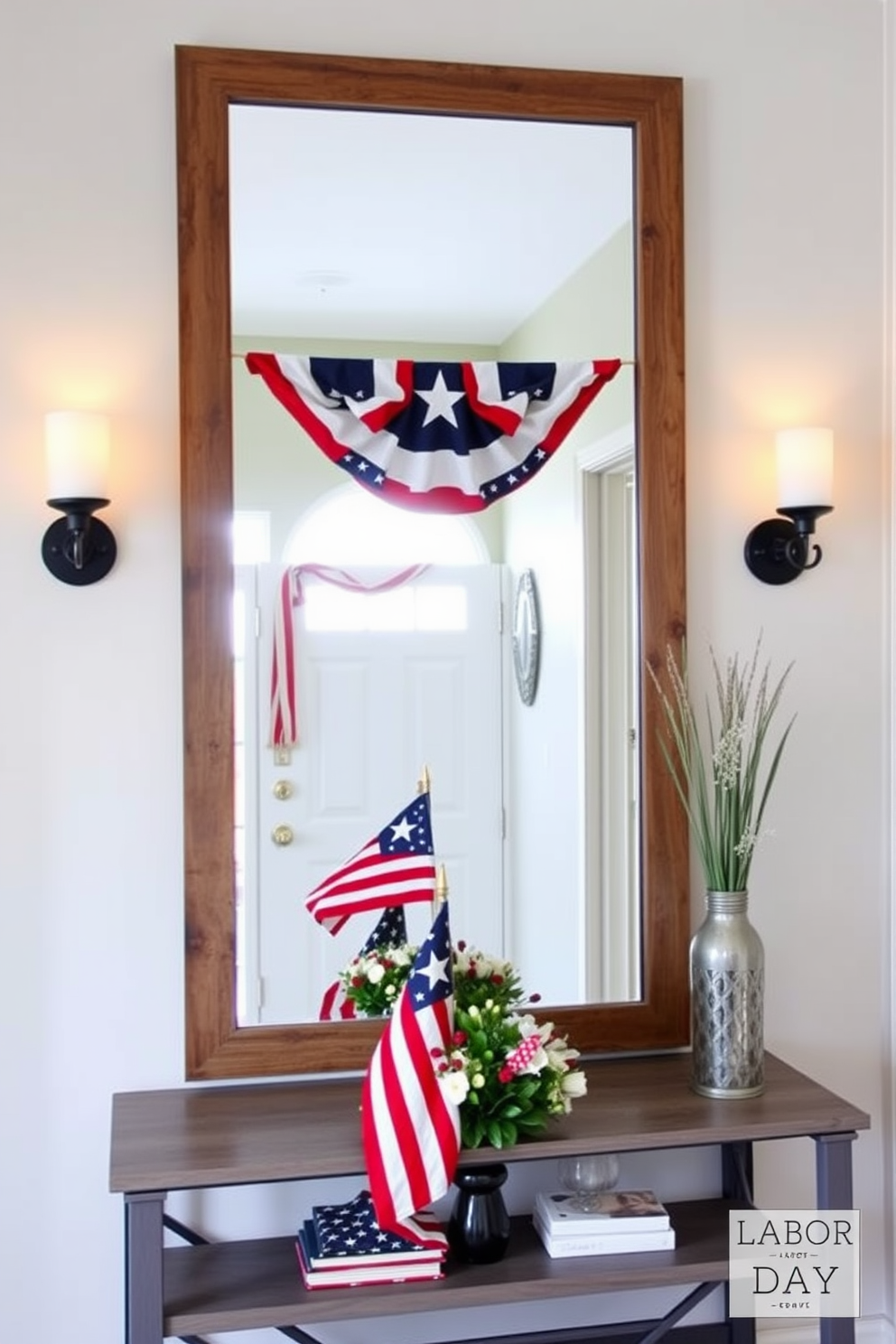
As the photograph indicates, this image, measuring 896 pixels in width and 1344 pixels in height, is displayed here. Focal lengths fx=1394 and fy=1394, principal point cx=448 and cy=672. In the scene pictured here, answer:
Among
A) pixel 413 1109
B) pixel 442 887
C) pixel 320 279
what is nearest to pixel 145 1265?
pixel 413 1109

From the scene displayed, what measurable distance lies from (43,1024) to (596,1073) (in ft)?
2.98

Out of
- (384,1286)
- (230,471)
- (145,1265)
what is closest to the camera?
(145,1265)

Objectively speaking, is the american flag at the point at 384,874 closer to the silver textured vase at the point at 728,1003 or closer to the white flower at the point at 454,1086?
the white flower at the point at 454,1086

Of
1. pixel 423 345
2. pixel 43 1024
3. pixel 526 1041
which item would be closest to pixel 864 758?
pixel 526 1041

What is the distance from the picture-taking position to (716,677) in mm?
2473

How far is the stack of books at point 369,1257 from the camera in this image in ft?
6.59

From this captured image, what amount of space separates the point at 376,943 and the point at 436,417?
879 mm

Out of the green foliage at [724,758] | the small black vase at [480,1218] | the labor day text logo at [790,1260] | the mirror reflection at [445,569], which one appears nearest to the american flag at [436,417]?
the mirror reflection at [445,569]

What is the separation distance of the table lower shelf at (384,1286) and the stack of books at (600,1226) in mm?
14

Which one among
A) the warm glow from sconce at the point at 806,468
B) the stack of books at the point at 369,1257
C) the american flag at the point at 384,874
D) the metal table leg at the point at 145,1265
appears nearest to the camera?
the metal table leg at the point at 145,1265

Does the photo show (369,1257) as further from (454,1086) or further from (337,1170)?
(454,1086)

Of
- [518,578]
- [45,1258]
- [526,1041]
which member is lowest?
[45,1258]

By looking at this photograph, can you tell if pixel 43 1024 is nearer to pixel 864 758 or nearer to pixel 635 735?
pixel 635 735

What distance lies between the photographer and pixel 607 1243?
2146mm
